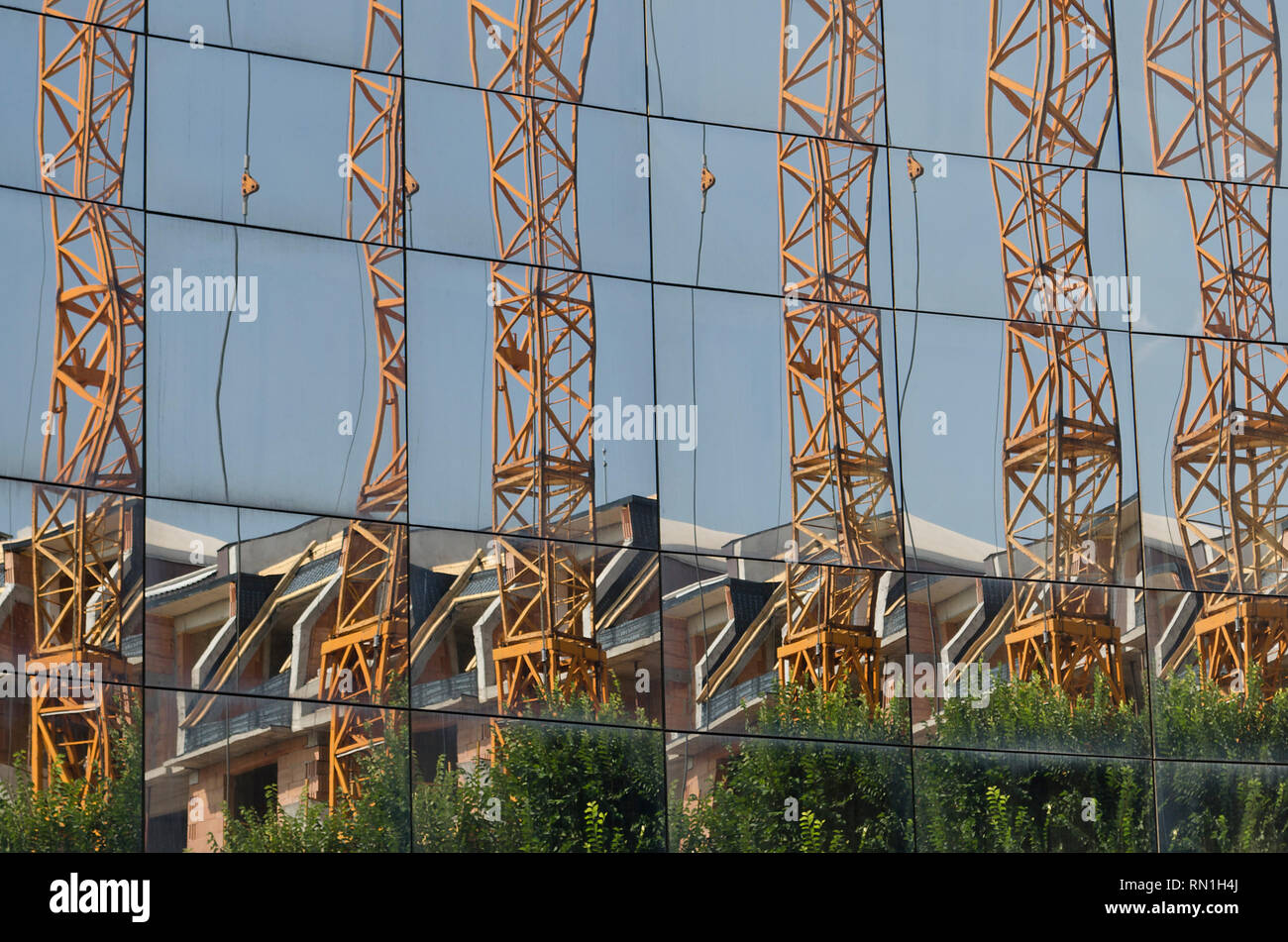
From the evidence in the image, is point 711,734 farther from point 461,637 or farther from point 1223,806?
point 1223,806

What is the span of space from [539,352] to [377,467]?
1.50 m

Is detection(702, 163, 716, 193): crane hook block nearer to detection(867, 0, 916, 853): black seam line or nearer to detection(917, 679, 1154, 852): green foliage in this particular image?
detection(867, 0, 916, 853): black seam line

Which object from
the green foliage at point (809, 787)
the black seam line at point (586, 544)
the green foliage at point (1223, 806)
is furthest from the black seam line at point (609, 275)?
the green foliage at point (1223, 806)

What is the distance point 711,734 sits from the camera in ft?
39.2

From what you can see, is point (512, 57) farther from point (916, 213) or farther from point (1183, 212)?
point (1183, 212)

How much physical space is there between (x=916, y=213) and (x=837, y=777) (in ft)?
14.6

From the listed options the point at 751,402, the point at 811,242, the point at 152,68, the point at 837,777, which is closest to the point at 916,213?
the point at 811,242

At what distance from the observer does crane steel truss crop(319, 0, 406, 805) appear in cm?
1111

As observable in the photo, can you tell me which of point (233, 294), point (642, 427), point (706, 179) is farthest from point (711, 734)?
point (233, 294)

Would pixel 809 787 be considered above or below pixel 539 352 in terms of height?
below

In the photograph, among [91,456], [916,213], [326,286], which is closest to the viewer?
[91,456]

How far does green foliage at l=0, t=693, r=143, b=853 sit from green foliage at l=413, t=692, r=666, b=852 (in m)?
1.87

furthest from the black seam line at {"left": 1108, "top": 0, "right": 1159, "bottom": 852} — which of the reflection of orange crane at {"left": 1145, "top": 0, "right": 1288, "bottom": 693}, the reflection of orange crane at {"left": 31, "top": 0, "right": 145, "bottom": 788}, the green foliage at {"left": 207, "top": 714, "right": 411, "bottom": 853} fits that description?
the reflection of orange crane at {"left": 31, "top": 0, "right": 145, "bottom": 788}

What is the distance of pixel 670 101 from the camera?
12.5 m
